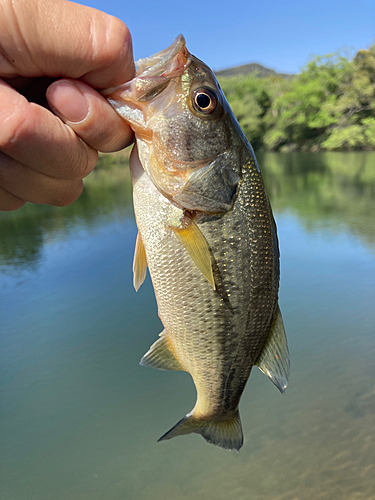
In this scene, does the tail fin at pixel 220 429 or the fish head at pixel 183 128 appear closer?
the fish head at pixel 183 128

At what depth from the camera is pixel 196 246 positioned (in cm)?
148

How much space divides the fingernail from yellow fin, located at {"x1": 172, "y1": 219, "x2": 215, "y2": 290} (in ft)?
1.92

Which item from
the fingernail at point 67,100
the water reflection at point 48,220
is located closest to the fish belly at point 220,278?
the fingernail at point 67,100

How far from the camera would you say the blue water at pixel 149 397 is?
125 inches

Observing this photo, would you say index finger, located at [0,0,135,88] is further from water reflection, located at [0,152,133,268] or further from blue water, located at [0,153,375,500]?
water reflection, located at [0,152,133,268]

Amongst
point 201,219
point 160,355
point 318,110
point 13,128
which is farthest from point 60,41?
point 318,110

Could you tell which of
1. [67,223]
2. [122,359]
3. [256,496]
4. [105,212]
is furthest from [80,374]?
[105,212]

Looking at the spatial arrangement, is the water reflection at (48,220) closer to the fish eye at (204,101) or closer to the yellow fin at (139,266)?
the yellow fin at (139,266)

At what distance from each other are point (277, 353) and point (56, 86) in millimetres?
1503

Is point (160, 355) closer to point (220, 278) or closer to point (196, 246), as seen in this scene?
point (220, 278)

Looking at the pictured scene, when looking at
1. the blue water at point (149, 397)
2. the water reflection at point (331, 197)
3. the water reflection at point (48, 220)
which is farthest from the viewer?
the water reflection at point (331, 197)

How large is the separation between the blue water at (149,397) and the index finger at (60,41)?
11.0 feet

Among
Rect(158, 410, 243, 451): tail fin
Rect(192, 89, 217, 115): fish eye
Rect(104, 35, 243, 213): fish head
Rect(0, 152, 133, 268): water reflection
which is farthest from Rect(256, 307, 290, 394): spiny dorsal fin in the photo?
Rect(0, 152, 133, 268): water reflection

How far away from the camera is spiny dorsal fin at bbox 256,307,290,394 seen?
5.65ft
